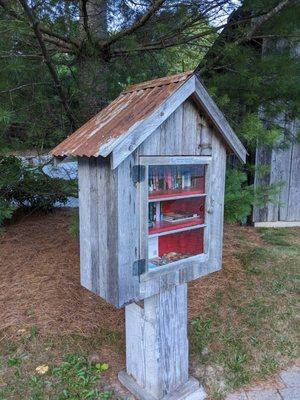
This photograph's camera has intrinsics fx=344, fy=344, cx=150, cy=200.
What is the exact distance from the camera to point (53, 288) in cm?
330

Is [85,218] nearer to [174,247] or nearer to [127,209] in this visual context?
[127,209]

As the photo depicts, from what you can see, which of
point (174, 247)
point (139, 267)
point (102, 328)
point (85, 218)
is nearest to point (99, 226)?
point (85, 218)

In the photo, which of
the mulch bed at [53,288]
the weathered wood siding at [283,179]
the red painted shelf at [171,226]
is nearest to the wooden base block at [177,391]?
the mulch bed at [53,288]

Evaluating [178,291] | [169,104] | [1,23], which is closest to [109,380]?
[178,291]

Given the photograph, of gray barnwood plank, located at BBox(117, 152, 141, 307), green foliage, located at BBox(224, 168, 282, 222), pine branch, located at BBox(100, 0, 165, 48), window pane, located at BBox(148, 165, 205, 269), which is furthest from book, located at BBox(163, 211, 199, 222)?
pine branch, located at BBox(100, 0, 165, 48)

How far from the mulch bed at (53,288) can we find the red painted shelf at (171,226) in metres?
1.27

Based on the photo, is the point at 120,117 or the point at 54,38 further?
the point at 54,38

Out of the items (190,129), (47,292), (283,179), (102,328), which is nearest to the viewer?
(190,129)

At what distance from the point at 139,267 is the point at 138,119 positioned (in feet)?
2.53

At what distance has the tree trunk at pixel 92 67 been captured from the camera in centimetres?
328

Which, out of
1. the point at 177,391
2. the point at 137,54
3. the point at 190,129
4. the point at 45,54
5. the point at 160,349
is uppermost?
→ the point at 137,54

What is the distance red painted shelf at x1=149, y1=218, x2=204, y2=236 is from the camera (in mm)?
1981

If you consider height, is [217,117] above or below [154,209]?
above

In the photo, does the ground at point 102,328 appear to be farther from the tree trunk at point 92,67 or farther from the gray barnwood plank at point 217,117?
the tree trunk at point 92,67
